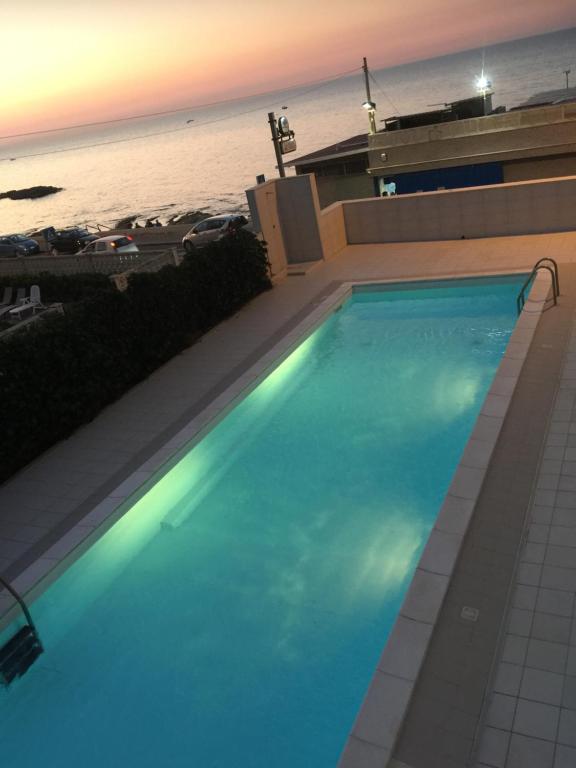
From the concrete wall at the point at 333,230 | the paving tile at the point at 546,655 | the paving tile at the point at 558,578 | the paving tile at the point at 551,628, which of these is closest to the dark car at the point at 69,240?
the concrete wall at the point at 333,230

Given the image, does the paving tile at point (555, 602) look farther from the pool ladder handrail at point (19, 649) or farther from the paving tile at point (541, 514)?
the pool ladder handrail at point (19, 649)

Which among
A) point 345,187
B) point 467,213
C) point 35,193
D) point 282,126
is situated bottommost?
point 35,193

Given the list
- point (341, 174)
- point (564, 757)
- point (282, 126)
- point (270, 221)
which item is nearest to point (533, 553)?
point (564, 757)

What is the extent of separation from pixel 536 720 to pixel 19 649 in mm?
4612

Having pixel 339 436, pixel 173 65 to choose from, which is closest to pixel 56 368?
pixel 339 436

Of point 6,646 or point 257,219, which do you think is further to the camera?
point 257,219

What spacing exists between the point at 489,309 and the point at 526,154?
1000cm

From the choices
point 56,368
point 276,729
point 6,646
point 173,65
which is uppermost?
point 173,65

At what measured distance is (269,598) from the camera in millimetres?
6391

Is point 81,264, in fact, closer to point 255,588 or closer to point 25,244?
point 25,244

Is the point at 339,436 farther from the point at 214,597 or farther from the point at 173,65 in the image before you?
the point at 173,65

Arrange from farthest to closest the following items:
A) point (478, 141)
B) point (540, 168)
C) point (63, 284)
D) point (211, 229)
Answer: point (211, 229) → point (478, 141) → point (540, 168) → point (63, 284)

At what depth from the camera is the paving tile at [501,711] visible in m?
4.07

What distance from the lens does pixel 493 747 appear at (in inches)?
155
